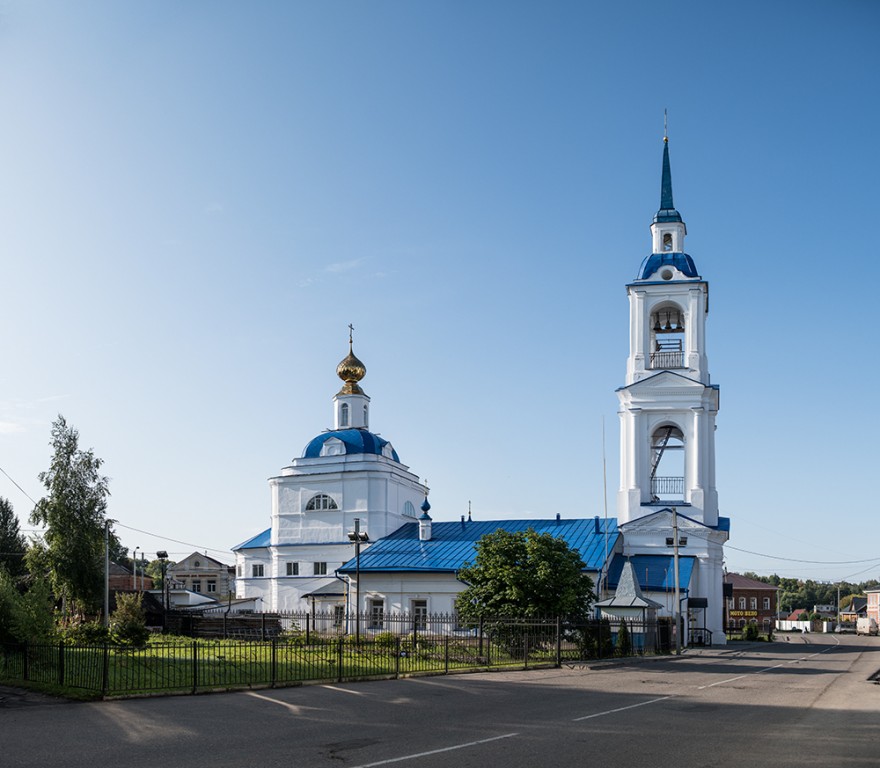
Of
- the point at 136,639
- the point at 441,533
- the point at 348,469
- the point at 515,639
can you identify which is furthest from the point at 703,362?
the point at 136,639

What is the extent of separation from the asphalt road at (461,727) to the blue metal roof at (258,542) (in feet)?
116

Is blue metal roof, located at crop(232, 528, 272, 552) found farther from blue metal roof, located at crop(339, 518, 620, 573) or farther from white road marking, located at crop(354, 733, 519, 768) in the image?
white road marking, located at crop(354, 733, 519, 768)

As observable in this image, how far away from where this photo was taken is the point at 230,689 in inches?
748

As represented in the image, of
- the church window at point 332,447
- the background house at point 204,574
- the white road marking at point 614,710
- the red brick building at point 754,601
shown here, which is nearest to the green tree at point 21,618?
the white road marking at point 614,710

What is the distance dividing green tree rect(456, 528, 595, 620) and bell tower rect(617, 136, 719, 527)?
1425 cm

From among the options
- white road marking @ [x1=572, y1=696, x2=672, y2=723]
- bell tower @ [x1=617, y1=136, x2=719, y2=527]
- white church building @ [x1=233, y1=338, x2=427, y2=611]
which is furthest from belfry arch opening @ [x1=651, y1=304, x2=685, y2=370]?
white road marking @ [x1=572, y1=696, x2=672, y2=723]

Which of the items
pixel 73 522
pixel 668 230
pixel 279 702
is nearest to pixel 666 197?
pixel 668 230

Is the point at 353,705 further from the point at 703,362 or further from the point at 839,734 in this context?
the point at 703,362

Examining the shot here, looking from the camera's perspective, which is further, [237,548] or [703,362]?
[237,548]

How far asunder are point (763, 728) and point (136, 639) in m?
21.1

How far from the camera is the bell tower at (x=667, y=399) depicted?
48.9 meters

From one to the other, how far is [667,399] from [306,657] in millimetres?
29085

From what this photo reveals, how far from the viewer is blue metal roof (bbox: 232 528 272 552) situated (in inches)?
2206

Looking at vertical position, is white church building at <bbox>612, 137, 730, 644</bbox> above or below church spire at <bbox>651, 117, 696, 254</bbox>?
below
